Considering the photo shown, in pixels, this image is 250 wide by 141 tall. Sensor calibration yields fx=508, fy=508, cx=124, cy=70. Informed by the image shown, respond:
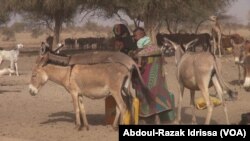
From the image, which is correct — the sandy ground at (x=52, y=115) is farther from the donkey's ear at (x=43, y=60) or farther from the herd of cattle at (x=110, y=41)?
the herd of cattle at (x=110, y=41)

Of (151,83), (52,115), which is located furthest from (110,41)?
(151,83)

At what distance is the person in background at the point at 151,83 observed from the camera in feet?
31.0

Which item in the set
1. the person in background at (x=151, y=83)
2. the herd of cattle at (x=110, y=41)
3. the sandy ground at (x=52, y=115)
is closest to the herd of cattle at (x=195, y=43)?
the herd of cattle at (x=110, y=41)

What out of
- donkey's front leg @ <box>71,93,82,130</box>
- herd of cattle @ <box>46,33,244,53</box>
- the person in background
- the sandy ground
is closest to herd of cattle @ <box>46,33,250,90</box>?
A: herd of cattle @ <box>46,33,244,53</box>

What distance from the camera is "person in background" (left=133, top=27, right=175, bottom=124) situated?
944cm

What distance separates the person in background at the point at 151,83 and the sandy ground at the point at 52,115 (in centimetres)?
76

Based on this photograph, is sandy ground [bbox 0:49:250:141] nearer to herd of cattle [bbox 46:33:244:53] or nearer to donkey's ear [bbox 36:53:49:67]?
donkey's ear [bbox 36:53:49:67]

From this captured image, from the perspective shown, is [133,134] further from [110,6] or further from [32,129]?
[110,6]

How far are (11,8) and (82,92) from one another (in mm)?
27761

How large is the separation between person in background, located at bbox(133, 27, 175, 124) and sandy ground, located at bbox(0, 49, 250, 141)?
759mm

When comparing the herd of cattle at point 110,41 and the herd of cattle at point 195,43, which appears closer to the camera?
the herd of cattle at point 195,43

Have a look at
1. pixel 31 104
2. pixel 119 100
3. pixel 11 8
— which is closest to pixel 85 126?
pixel 119 100

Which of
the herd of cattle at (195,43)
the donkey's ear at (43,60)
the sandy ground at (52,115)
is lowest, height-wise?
the sandy ground at (52,115)

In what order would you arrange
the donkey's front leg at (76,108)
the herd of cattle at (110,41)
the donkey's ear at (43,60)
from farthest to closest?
the herd of cattle at (110,41), the donkey's ear at (43,60), the donkey's front leg at (76,108)
